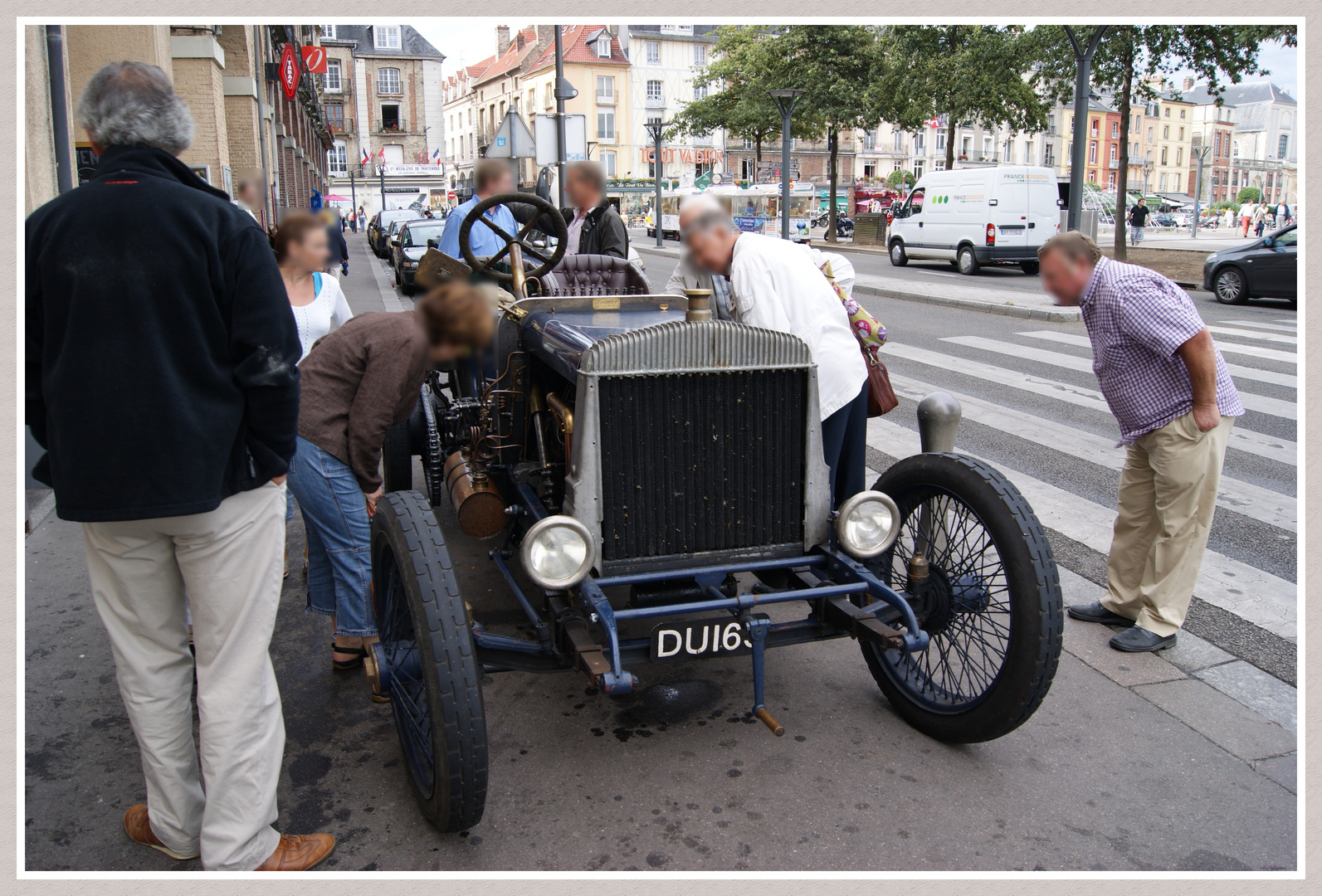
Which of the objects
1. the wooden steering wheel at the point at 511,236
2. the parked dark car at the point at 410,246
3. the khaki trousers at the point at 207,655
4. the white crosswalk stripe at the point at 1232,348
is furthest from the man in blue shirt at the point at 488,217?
the parked dark car at the point at 410,246

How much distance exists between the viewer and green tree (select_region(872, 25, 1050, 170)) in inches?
930

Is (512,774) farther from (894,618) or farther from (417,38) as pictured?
(417,38)

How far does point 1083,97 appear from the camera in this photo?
577 inches

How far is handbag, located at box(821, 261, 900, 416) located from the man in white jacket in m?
0.15

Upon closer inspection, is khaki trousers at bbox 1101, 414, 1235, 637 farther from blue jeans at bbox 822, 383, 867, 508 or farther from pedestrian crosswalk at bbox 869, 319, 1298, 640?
blue jeans at bbox 822, 383, 867, 508

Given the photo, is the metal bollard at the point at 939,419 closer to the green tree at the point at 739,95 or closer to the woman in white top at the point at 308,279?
the woman in white top at the point at 308,279

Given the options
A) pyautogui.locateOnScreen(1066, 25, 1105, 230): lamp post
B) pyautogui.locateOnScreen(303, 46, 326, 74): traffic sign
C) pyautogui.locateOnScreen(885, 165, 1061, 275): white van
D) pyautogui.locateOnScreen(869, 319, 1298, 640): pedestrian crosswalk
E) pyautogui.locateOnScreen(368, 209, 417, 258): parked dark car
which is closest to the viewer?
pyautogui.locateOnScreen(869, 319, 1298, 640): pedestrian crosswalk

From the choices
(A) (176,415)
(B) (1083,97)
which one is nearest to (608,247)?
(A) (176,415)

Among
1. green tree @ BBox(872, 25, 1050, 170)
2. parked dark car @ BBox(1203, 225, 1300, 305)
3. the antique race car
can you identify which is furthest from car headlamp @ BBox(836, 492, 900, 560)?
green tree @ BBox(872, 25, 1050, 170)

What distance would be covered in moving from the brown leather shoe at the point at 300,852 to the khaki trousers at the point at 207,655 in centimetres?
3

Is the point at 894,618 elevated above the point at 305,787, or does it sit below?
above

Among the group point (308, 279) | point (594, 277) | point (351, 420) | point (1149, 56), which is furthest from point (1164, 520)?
point (1149, 56)

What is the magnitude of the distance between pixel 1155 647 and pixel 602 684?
8.33ft

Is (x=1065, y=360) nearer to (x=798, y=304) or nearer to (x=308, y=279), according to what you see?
(x=798, y=304)
